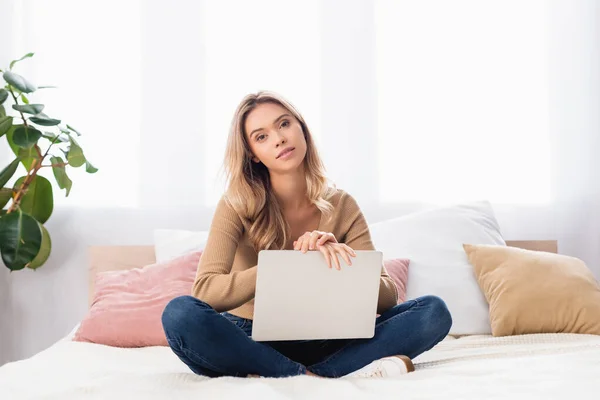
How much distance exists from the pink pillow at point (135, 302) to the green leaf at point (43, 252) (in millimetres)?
372

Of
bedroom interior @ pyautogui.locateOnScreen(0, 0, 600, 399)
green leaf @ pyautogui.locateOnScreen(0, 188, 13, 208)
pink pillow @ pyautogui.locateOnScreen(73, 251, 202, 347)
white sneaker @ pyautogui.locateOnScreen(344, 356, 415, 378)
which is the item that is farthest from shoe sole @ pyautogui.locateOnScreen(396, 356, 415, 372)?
green leaf @ pyautogui.locateOnScreen(0, 188, 13, 208)

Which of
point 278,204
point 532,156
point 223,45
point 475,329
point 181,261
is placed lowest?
point 475,329

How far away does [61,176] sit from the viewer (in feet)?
8.68

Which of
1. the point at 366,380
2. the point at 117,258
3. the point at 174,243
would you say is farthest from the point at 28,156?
the point at 366,380

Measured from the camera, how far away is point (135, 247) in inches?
107

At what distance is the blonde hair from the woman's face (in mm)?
22

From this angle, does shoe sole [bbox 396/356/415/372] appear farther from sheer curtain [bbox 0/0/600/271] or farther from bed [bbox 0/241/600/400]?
sheer curtain [bbox 0/0/600/271]

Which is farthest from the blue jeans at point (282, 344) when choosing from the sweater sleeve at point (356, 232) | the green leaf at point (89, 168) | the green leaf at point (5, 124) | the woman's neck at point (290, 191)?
the green leaf at point (5, 124)

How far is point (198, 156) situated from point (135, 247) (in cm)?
43

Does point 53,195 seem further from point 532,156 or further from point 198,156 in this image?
point 532,156

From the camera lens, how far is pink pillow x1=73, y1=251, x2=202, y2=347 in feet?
7.27

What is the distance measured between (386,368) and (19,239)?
4.89 feet

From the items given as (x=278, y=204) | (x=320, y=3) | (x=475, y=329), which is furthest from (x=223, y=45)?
(x=475, y=329)

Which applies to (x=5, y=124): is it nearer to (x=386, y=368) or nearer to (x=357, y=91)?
(x=357, y=91)
